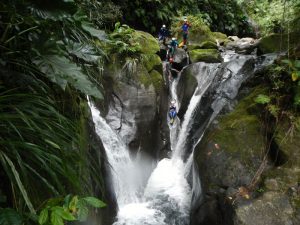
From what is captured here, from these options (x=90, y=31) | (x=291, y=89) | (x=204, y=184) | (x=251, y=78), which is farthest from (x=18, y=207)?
(x=251, y=78)

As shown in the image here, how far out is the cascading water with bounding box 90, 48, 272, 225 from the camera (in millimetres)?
6535

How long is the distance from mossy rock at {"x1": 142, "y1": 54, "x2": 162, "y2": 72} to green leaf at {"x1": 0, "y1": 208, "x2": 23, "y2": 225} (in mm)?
7464

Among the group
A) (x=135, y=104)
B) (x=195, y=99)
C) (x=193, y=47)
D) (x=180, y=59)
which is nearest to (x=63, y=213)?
(x=135, y=104)

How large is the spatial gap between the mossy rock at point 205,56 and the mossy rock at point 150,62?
2400 mm

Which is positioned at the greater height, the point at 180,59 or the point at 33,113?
the point at 180,59

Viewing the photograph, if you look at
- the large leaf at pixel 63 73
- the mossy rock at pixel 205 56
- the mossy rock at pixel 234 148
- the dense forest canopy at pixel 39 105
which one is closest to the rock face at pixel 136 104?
the mossy rock at pixel 234 148

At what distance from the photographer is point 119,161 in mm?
7238

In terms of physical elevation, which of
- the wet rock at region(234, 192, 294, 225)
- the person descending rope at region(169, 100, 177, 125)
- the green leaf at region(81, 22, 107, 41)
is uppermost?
the green leaf at region(81, 22, 107, 41)

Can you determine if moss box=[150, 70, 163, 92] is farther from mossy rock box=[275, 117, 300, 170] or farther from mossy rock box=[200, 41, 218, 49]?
mossy rock box=[275, 117, 300, 170]

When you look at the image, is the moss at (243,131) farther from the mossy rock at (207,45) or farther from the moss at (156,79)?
the mossy rock at (207,45)

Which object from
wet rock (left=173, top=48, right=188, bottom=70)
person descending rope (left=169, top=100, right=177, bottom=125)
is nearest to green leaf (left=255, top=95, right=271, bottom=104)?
person descending rope (left=169, top=100, right=177, bottom=125)

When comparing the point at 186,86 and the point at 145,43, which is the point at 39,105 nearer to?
the point at 145,43

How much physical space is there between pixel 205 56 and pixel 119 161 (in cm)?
552

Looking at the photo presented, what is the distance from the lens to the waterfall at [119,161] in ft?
22.9
